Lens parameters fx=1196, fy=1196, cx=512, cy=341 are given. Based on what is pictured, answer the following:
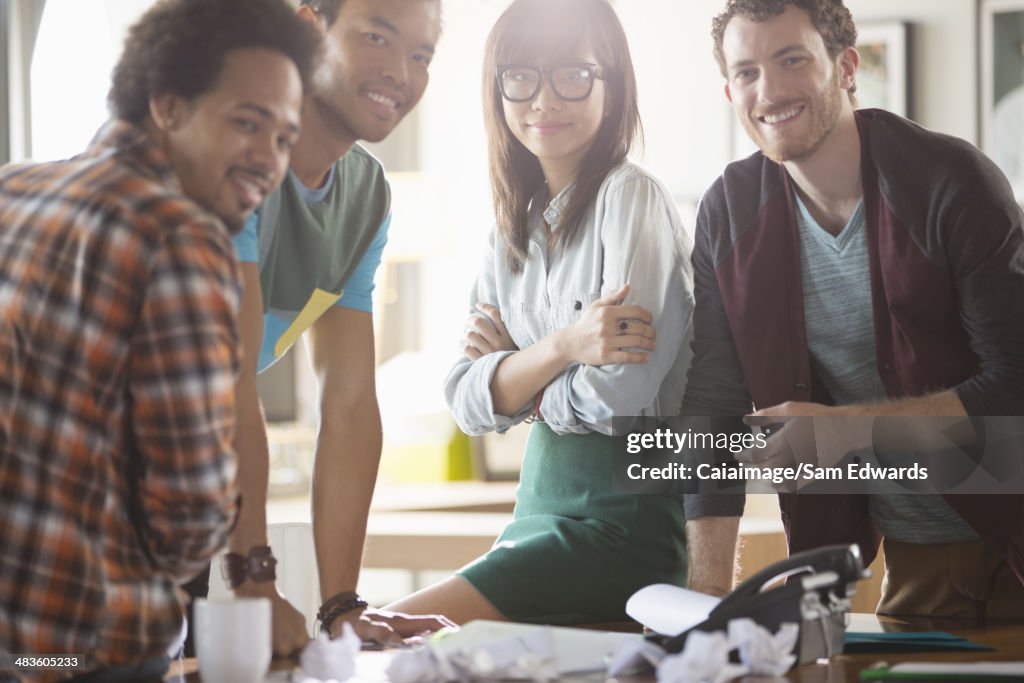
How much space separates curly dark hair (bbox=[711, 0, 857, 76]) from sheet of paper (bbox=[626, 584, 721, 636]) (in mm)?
756

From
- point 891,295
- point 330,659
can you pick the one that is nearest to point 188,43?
point 330,659

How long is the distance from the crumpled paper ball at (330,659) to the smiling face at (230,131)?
40 centimetres

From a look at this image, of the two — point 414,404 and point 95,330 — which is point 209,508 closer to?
point 95,330

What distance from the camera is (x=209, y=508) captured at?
1007mm

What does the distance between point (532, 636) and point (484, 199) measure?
3427 mm

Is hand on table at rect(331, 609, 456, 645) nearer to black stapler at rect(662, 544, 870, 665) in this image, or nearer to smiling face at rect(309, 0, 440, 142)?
black stapler at rect(662, 544, 870, 665)

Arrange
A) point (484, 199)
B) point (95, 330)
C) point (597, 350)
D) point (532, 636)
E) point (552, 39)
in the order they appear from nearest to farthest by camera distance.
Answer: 1. point (95, 330)
2. point (532, 636)
3. point (597, 350)
4. point (552, 39)
5. point (484, 199)

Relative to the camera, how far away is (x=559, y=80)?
1.68 m

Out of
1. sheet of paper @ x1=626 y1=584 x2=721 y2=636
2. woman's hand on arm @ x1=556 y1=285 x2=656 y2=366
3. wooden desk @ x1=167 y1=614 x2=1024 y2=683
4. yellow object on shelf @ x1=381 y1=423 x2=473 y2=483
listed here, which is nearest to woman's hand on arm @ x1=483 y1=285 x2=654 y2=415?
woman's hand on arm @ x1=556 y1=285 x2=656 y2=366

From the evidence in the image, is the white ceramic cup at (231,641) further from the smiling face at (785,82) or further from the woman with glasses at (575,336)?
the smiling face at (785,82)

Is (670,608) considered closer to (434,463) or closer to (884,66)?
(434,463)

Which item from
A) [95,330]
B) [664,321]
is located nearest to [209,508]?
[95,330]

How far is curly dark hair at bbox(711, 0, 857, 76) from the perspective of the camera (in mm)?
1633

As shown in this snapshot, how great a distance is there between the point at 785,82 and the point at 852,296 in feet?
1.02
